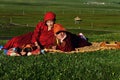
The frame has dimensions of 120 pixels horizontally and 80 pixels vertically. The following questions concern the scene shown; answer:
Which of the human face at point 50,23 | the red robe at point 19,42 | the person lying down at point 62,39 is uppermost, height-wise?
the human face at point 50,23

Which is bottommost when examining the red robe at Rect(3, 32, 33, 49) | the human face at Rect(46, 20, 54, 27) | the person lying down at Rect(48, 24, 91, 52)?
the red robe at Rect(3, 32, 33, 49)

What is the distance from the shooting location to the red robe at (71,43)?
1820cm

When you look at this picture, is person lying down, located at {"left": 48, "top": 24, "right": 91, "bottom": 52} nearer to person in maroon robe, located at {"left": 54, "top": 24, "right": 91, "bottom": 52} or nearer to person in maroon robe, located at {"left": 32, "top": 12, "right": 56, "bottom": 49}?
person in maroon robe, located at {"left": 54, "top": 24, "right": 91, "bottom": 52}

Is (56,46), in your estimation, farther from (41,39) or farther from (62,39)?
(41,39)

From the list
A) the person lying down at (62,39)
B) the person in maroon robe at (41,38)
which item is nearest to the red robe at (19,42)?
the person in maroon robe at (41,38)

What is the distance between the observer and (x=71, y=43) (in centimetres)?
1877

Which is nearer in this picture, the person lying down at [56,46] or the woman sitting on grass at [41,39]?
the person lying down at [56,46]

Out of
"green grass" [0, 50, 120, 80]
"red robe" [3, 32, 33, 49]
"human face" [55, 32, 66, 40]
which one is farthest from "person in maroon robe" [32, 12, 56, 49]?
"green grass" [0, 50, 120, 80]

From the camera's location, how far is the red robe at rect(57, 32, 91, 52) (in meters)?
18.2

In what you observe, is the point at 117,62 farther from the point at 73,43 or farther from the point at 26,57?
the point at 73,43

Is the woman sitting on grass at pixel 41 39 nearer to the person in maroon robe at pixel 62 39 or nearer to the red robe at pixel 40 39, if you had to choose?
the red robe at pixel 40 39

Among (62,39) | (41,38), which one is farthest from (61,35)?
(41,38)

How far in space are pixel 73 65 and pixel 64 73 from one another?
1.00 metres

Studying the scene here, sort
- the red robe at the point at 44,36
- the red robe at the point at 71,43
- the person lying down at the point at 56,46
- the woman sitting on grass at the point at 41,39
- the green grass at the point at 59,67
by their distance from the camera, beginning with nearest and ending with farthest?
the green grass at the point at 59,67
the person lying down at the point at 56,46
the red robe at the point at 71,43
the woman sitting on grass at the point at 41,39
the red robe at the point at 44,36
